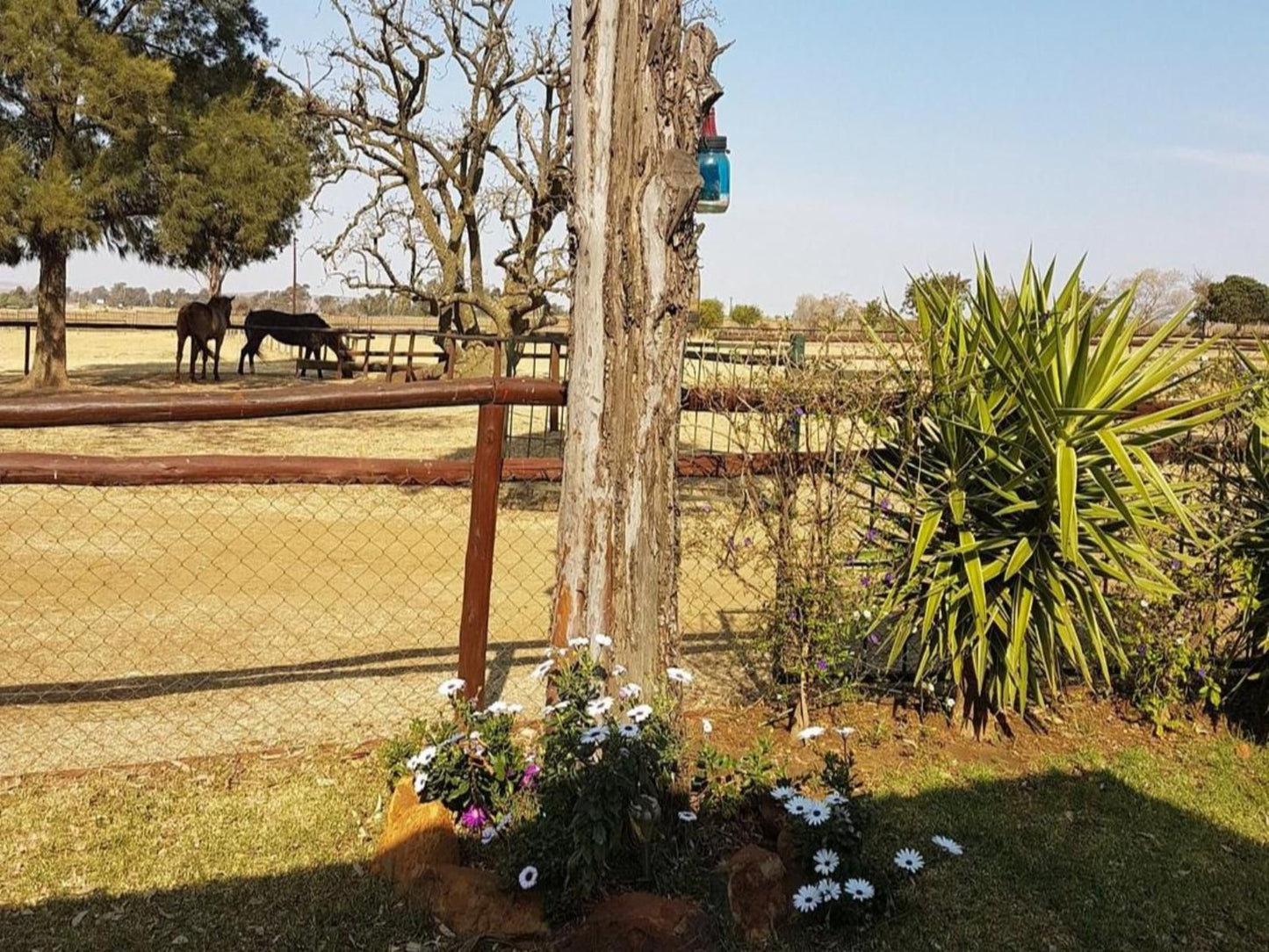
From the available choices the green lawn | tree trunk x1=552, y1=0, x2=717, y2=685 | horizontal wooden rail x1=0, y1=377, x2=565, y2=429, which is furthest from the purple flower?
horizontal wooden rail x1=0, y1=377, x2=565, y2=429

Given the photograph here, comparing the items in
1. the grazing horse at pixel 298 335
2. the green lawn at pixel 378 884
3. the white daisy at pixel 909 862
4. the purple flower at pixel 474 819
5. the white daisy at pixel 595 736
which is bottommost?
the green lawn at pixel 378 884

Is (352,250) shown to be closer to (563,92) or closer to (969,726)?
(563,92)

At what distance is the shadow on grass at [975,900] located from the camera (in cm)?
286

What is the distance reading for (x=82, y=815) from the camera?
3.46 meters

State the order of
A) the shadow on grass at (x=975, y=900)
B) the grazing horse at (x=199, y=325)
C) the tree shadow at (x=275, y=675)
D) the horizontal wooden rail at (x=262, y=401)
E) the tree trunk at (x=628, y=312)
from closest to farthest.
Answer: the shadow on grass at (x=975, y=900), the tree trunk at (x=628, y=312), the horizontal wooden rail at (x=262, y=401), the tree shadow at (x=275, y=675), the grazing horse at (x=199, y=325)

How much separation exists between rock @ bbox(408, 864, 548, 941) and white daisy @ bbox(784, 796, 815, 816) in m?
0.73

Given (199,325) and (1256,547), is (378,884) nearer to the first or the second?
(1256,547)

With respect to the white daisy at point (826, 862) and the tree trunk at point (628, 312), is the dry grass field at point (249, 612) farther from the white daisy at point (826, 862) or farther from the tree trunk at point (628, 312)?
the white daisy at point (826, 862)

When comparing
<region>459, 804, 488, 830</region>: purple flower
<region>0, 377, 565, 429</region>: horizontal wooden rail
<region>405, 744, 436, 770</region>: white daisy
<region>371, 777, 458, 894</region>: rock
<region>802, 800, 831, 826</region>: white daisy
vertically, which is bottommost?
<region>371, 777, 458, 894</region>: rock

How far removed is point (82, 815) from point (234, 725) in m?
0.89

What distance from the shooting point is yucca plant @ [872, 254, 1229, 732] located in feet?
12.7

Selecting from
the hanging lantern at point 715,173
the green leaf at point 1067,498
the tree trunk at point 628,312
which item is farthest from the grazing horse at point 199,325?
the green leaf at point 1067,498

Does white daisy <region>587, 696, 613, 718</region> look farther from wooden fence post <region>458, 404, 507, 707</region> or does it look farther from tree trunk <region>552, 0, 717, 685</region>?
wooden fence post <region>458, 404, 507, 707</region>

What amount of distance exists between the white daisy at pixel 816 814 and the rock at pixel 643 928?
0.38 metres
